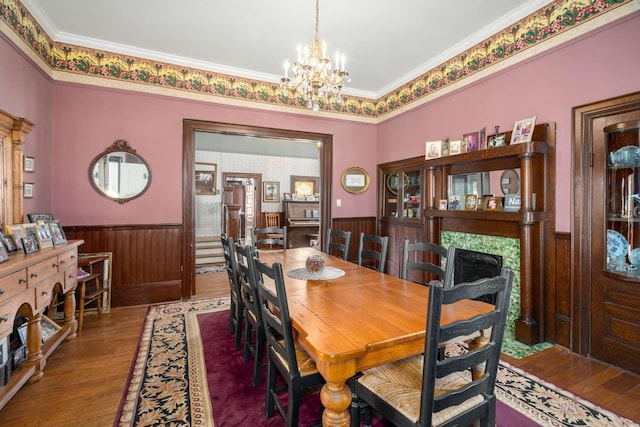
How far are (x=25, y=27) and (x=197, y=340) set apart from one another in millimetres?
3320

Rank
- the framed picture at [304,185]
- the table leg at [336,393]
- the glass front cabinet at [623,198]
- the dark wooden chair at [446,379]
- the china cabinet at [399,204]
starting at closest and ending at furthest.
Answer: the dark wooden chair at [446,379], the table leg at [336,393], the glass front cabinet at [623,198], the china cabinet at [399,204], the framed picture at [304,185]

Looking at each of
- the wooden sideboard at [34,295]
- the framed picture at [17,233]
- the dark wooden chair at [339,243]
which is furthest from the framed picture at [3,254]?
the dark wooden chair at [339,243]

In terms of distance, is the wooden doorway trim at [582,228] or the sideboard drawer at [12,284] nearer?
the sideboard drawer at [12,284]

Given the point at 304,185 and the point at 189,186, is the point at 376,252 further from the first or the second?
the point at 304,185

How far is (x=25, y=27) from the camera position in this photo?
289cm

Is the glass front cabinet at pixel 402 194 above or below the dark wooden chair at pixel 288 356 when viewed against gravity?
above

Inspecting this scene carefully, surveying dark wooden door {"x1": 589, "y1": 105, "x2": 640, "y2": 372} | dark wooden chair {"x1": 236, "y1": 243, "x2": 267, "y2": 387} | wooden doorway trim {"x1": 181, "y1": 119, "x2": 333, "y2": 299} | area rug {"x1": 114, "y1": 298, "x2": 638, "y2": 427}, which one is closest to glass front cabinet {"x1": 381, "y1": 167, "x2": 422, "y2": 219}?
dark wooden door {"x1": 589, "y1": 105, "x2": 640, "y2": 372}

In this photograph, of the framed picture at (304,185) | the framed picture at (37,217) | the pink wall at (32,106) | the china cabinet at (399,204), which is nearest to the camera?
the pink wall at (32,106)

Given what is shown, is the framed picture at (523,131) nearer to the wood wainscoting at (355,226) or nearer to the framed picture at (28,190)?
the wood wainscoting at (355,226)

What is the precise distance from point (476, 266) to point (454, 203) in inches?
30.0

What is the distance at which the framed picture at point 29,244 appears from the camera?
233 cm

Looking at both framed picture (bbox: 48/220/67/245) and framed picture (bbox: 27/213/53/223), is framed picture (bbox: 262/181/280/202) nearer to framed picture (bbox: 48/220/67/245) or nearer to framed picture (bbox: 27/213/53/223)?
framed picture (bbox: 27/213/53/223)

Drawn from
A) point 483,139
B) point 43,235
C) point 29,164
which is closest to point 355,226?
point 483,139

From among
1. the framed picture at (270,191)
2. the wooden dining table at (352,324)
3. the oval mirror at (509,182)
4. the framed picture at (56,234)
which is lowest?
the wooden dining table at (352,324)
